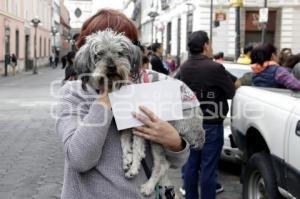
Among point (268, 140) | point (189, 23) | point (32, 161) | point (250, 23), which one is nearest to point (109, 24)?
point (268, 140)

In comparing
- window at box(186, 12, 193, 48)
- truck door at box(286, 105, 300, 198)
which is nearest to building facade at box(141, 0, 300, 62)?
window at box(186, 12, 193, 48)

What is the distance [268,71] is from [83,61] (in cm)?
424

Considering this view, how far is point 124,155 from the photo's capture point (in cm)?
224

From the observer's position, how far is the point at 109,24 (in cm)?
236

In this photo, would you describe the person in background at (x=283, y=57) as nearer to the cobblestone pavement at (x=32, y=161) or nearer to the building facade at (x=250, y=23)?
the cobblestone pavement at (x=32, y=161)

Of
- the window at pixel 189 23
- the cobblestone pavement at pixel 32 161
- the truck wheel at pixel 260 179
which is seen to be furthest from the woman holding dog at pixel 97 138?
the window at pixel 189 23

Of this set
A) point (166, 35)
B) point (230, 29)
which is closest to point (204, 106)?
point (230, 29)

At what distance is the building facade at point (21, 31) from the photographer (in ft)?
122

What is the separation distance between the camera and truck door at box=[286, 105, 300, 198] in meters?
3.98

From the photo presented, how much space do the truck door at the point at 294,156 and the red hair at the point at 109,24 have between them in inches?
80.6

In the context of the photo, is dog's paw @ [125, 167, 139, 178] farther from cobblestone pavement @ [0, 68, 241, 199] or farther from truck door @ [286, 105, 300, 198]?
cobblestone pavement @ [0, 68, 241, 199]

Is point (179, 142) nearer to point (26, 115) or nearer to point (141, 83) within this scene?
point (141, 83)

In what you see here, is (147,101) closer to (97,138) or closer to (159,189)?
(97,138)

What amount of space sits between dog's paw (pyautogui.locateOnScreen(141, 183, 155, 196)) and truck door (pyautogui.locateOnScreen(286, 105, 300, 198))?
196 cm
